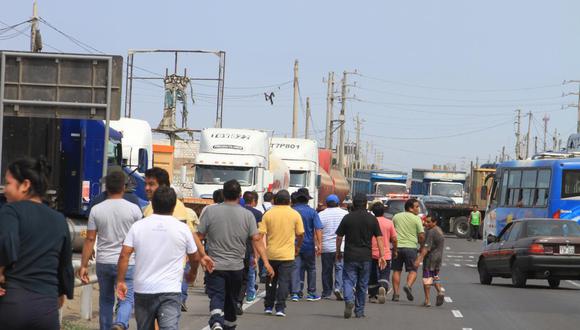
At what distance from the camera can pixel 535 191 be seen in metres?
37.2

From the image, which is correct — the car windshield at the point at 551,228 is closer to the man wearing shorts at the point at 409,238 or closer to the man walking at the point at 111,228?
the man wearing shorts at the point at 409,238

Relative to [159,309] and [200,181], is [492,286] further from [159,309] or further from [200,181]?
[159,309]

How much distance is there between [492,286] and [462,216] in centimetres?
3734

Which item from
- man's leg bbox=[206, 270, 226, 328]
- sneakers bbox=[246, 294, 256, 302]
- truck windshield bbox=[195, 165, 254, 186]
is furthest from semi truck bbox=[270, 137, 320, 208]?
man's leg bbox=[206, 270, 226, 328]

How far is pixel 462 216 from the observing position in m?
64.6

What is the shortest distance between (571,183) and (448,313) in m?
17.1

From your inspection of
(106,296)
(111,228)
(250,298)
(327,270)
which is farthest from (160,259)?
(327,270)

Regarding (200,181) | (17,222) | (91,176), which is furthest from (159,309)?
(200,181)

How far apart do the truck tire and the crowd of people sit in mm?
40785

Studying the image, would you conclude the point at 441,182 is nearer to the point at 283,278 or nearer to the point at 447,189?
the point at 447,189

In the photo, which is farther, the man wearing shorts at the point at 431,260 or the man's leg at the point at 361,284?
the man wearing shorts at the point at 431,260

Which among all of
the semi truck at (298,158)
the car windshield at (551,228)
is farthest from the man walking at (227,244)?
the semi truck at (298,158)

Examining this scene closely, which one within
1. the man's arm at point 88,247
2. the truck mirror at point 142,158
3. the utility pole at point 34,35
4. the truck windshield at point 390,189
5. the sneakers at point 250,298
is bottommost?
the truck windshield at point 390,189

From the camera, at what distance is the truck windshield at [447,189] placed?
77.4 meters
